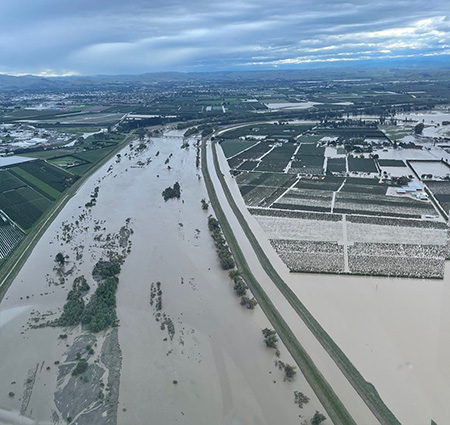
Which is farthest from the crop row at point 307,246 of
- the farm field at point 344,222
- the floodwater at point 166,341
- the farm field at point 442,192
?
the farm field at point 442,192

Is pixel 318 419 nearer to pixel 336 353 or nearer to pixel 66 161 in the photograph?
pixel 336 353

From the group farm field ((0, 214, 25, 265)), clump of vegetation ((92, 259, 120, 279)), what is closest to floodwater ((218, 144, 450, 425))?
clump of vegetation ((92, 259, 120, 279))

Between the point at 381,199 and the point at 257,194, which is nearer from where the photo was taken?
the point at 381,199

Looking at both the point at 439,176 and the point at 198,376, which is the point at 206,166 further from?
the point at 198,376

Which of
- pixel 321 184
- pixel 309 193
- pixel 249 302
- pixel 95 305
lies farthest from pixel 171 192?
pixel 249 302

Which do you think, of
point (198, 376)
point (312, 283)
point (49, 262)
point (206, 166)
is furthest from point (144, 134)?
point (198, 376)

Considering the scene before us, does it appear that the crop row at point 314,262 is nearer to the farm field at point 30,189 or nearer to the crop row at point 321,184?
the crop row at point 321,184
